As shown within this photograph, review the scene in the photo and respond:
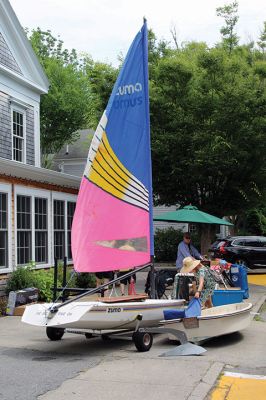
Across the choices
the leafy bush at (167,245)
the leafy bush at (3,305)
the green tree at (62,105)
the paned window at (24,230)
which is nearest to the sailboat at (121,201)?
the leafy bush at (3,305)

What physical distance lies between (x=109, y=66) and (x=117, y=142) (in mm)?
12643

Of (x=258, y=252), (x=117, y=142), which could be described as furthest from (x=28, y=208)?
(x=258, y=252)

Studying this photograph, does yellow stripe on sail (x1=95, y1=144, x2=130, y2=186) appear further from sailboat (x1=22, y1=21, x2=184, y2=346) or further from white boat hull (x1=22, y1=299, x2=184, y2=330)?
white boat hull (x1=22, y1=299, x2=184, y2=330)

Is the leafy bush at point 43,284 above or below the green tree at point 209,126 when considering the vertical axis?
below

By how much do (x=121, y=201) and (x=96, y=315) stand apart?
197 cm

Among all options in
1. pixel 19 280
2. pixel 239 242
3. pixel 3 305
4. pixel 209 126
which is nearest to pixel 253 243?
pixel 239 242

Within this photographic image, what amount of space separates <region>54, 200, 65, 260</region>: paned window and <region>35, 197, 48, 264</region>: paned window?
65 centimetres

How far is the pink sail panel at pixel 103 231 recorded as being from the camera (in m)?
8.95

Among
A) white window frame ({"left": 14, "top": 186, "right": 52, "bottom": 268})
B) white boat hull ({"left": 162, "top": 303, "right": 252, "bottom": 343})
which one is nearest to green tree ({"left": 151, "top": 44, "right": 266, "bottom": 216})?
white window frame ({"left": 14, "top": 186, "right": 52, "bottom": 268})

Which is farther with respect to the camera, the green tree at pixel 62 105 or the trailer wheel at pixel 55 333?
the green tree at pixel 62 105

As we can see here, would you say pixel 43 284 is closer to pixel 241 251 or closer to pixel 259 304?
pixel 259 304

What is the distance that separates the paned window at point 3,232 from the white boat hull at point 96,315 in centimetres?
532

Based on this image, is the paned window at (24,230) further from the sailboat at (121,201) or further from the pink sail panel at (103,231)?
the pink sail panel at (103,231)

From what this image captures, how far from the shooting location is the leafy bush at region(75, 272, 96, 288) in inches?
664
